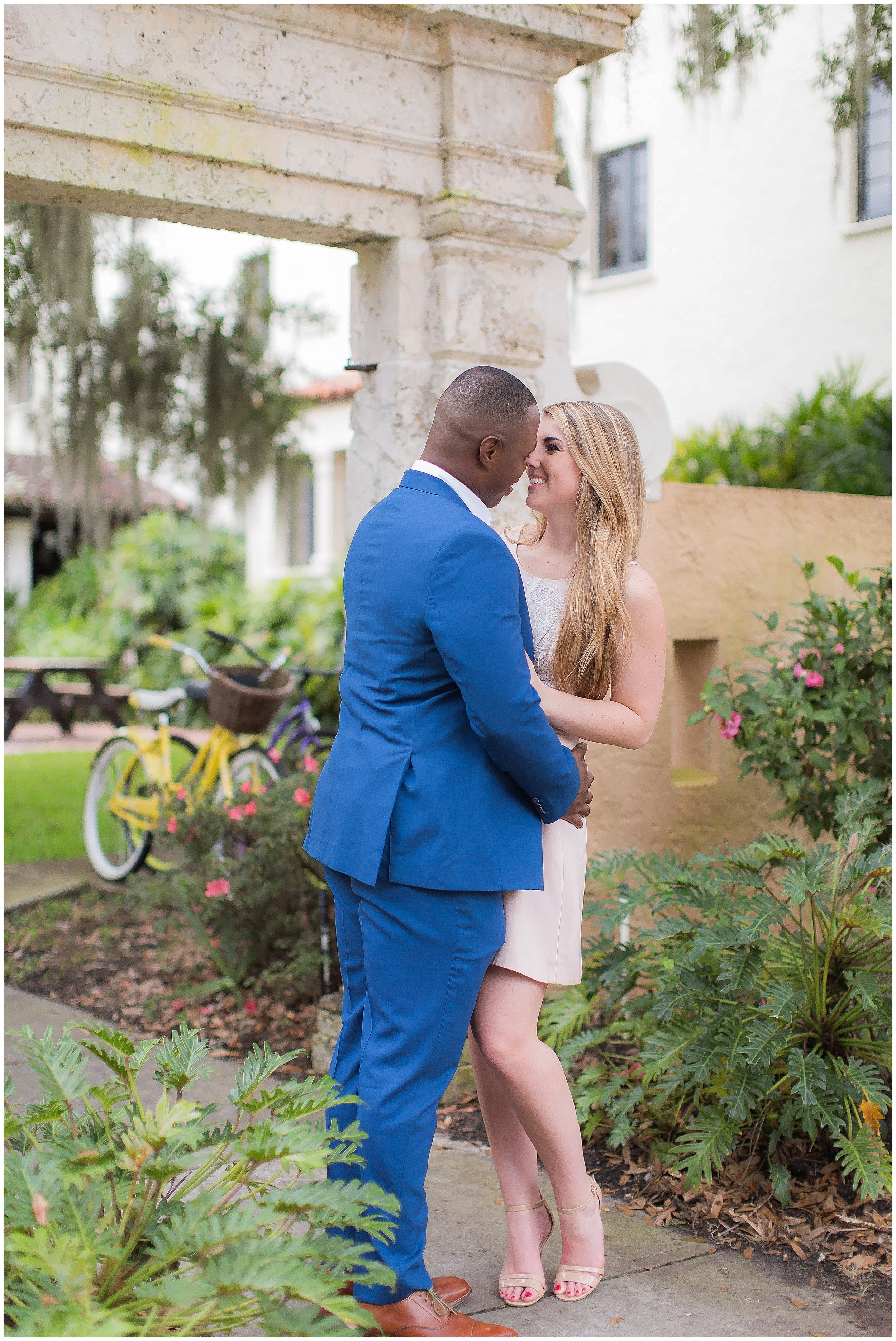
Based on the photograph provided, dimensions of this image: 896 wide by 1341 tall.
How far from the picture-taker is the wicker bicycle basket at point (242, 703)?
5.54 metres

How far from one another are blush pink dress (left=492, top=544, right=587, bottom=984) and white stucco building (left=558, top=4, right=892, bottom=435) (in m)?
8.05

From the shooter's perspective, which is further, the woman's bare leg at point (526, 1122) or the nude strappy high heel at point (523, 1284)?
the nude strappy high heel at point (523, 1284)

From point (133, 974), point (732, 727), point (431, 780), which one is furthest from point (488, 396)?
point (133, 974)

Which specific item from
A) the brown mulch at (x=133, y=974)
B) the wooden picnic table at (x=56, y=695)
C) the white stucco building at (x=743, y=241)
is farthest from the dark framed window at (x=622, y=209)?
the brown mulch at (x=133, y=974)

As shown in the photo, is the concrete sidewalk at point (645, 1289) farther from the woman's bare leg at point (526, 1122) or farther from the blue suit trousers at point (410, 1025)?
the blue suit trousers at point (410, 1025)

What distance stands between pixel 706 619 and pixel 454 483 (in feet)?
8.13

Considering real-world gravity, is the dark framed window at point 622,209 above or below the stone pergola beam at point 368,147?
above

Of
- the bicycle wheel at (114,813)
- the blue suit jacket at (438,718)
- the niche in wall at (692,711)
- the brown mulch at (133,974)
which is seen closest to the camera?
the blue suit jacket at (438,718)

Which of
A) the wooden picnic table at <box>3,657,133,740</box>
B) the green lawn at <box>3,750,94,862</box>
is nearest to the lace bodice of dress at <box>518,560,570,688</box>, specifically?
the green lawn at <box>3,750,94,862</box>

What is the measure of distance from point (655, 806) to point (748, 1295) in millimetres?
1951

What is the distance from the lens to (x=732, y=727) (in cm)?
400

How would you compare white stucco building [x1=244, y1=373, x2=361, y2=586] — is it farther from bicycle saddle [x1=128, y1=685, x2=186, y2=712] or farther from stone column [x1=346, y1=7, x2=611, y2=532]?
stone column [x1=346, y1=7, x2=611, y2=532]

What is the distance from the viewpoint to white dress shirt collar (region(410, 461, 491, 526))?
228cm

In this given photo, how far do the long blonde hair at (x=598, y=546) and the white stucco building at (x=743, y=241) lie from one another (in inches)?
311
